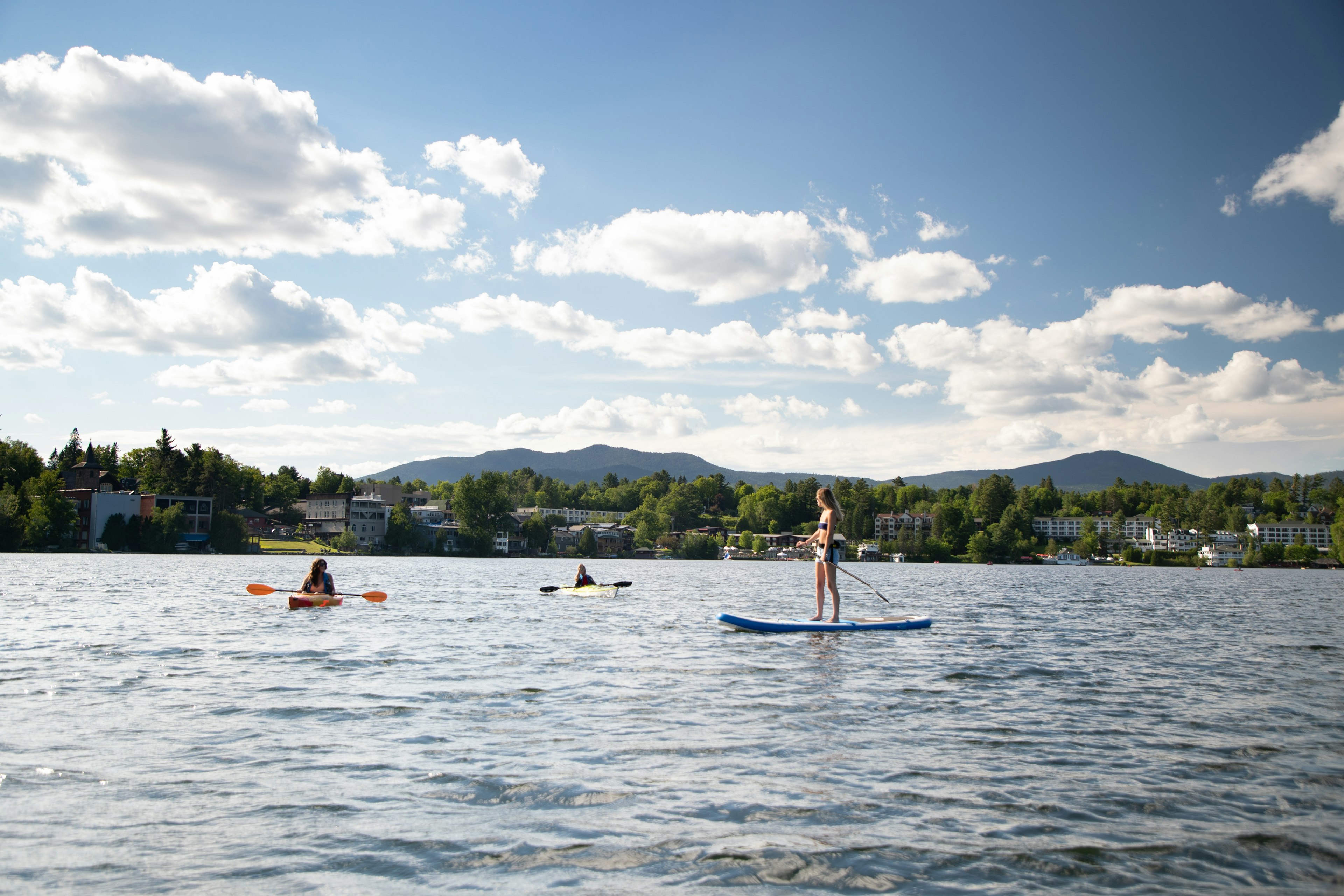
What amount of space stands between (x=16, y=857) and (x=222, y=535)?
127 metres

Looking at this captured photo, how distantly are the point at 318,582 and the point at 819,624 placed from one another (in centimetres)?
1774

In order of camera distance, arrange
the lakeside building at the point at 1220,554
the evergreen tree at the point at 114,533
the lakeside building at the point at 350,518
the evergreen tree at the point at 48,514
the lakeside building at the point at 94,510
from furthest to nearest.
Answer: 1. the lakeside building at the point at 1220,554
2. the lakeside building at the point at 350,518
3. the lakeside building at the point at 94,510
4. the evergreen tree at the point at 114,533
5. the evergreen tree at the point at 48,514

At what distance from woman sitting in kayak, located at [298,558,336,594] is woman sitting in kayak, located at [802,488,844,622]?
16.5 metres

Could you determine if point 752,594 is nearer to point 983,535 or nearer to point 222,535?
point 222,535

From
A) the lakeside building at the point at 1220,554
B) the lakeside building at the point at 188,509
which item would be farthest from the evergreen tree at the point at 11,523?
the lakeside building at the point at 1220,554

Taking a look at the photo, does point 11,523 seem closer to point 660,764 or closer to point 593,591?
point 593,591

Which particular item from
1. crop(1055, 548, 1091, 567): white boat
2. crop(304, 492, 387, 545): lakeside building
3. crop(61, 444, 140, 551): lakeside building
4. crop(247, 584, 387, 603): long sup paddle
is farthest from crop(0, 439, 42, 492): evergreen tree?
crop(1055, 548, 1091, 567): white boat

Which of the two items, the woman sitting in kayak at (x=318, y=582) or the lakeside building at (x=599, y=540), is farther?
the lakeside building at (x=599, y=540)

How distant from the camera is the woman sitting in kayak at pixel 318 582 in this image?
93.6 ft

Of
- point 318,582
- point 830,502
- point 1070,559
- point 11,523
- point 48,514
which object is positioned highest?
point 830,502

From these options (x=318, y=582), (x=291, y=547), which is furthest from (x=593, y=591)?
(x=291, y=547)

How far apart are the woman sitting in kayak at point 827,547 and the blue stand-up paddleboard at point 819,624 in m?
0.36

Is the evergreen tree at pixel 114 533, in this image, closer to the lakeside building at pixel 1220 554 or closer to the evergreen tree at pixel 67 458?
the evergreen tree at pixel 67 458

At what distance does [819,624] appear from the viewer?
20219 millimetres
